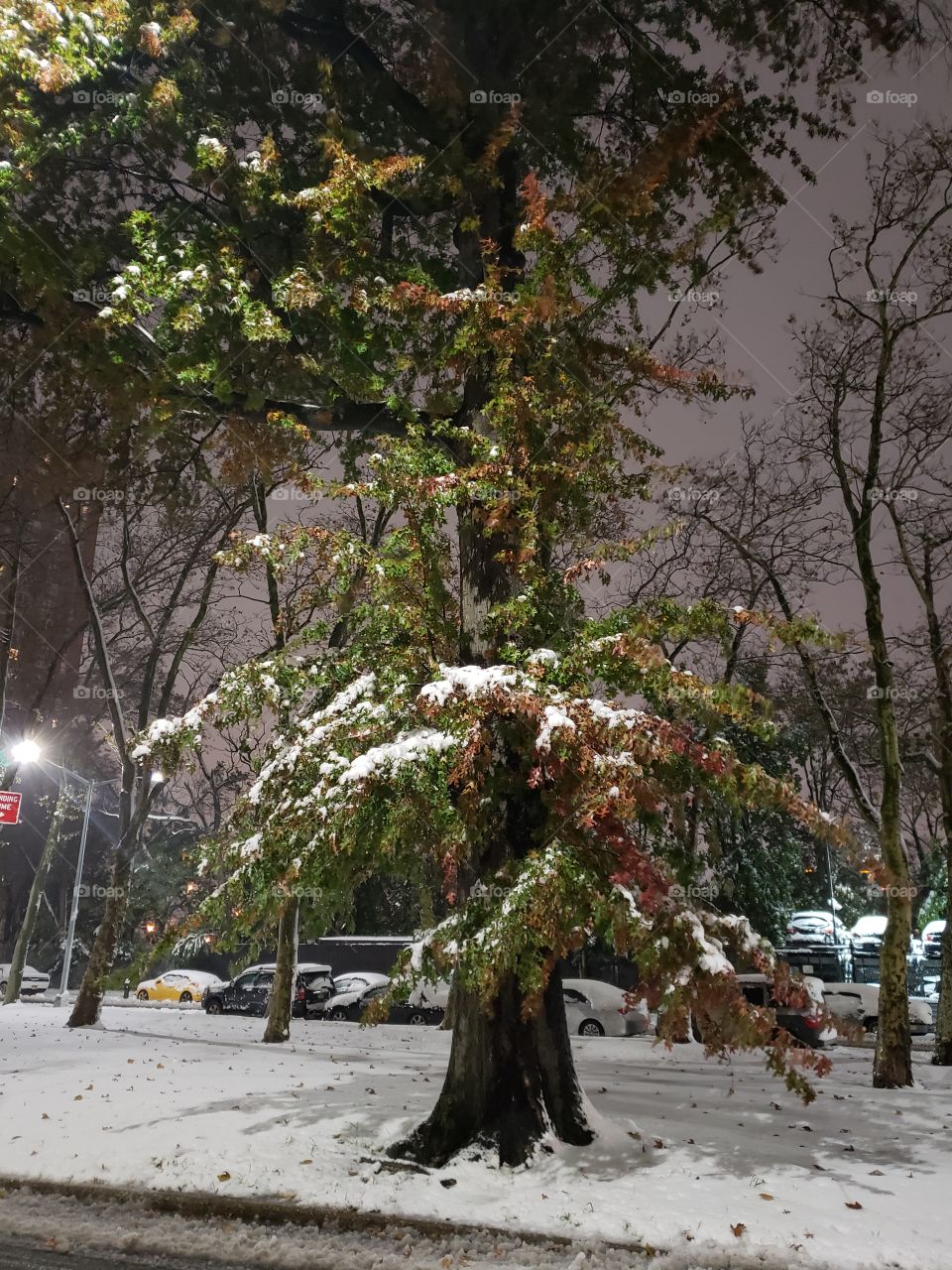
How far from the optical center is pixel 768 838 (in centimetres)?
3444

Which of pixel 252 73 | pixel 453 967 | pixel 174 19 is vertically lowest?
pixel 453 967

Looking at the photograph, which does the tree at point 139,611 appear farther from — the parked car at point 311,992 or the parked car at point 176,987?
the parked car at point 176,987

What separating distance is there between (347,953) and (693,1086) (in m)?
26.6

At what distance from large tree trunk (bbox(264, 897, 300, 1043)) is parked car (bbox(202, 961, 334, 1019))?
10.3 meters

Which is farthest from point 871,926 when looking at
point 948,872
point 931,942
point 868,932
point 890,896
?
point 890,896

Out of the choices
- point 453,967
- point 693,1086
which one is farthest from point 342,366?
point 693,1086

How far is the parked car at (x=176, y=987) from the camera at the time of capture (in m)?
35.2

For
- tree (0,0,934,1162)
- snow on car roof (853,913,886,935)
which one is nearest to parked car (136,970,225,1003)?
snow on car roof (853,913,886,935)

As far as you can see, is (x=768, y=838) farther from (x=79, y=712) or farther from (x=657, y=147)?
(x=657, y=147)

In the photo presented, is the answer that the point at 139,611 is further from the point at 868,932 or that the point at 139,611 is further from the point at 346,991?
the point at 868,932

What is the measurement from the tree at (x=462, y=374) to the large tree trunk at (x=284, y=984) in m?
9.02

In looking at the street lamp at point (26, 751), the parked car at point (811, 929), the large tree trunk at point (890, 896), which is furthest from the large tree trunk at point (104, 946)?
the parked car at point (811, 929)

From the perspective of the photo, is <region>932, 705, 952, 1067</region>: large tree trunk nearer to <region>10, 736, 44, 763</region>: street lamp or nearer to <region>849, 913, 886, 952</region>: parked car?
<region>10, 736, 44, 763</region>: street lamp

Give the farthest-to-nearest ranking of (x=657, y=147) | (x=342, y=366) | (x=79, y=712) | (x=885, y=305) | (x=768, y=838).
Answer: (x=768, y=838)
(x=79, y=712)
(x=885, y=305)
(x=342, y=366)
(x=657, y=147)
